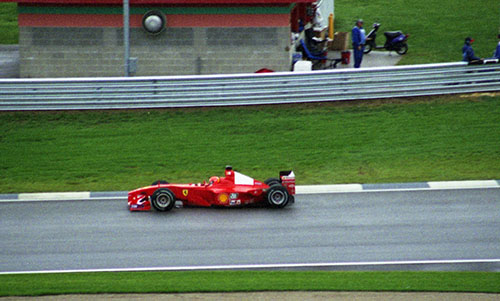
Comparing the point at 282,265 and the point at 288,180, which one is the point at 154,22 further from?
the point at 282,265

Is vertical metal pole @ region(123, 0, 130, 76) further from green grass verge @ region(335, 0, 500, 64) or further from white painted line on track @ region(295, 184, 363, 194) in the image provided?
green grass verge @ region(335, 0, 500, 64)

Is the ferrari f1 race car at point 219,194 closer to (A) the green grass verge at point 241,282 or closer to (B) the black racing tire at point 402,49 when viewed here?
(A) the green grass verge at point 241,282

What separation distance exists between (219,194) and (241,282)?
162 inches

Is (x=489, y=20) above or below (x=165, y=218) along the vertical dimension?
above

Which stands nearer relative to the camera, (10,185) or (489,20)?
(10,185)

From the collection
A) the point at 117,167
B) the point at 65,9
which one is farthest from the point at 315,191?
the point at 65,9

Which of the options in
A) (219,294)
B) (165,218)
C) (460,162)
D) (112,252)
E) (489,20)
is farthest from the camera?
(489,20)

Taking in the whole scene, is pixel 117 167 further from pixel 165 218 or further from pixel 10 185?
pixel 165 218

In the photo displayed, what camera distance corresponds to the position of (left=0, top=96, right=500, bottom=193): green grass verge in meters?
17.0

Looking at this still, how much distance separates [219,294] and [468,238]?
15.2 feet

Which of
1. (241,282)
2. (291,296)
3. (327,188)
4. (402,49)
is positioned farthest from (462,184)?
(402,49)

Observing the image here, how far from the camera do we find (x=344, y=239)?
12836mm

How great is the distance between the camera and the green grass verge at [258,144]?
55.7ft

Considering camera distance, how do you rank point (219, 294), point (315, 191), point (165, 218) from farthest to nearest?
point (315, 191)
point (165, 218)
point (219, 294)
